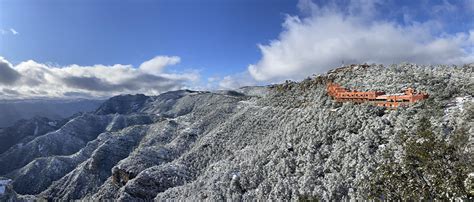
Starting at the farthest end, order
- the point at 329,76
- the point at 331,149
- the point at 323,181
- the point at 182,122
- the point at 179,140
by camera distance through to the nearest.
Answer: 1. the point at 182,122
2. the point at 179,140
3. the point at 329,76
4. the point at 331,149
5. the point at 323,181

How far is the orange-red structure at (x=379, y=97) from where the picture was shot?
5125cm

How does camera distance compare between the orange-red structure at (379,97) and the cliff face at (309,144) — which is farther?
the orange-red structure at (379,97)

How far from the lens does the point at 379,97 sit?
5656cm

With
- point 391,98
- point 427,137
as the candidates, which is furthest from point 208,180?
point 427,137

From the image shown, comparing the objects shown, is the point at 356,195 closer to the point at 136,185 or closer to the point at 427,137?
the point at 427,137

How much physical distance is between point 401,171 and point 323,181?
1117 cm

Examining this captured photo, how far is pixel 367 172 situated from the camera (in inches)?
1582

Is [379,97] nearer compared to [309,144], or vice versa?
[309,144]

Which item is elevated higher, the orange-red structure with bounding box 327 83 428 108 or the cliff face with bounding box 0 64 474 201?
the orange-red structure with bounding box 327 83 428 108

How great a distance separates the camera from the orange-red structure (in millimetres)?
51250

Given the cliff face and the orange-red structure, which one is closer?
the cliff face

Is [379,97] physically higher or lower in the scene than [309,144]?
higher

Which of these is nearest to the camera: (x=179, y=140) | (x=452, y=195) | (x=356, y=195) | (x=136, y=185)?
(x=452, y=195)

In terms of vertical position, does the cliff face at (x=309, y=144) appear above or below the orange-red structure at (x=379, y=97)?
below
